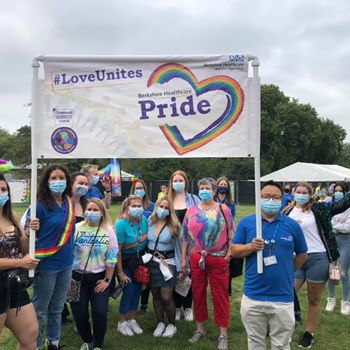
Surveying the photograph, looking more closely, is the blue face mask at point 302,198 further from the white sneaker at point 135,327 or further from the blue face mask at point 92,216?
the white sneaker at point 135,327

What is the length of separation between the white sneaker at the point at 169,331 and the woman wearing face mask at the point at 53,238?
1632mm

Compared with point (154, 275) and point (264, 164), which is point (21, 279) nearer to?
point (154, 275)

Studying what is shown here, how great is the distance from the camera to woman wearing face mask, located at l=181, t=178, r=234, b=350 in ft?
16.8

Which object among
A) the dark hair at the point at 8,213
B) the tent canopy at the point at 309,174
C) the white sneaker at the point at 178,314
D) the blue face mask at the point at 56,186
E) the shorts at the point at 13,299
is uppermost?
the tent canopy at the point at 309,174

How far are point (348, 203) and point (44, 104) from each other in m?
3.68

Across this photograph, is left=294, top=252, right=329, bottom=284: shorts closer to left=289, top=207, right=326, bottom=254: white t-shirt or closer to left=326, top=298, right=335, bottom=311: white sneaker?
left=289, top=207, right=326, bottom=254: white t-shirt

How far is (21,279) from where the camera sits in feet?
11.1

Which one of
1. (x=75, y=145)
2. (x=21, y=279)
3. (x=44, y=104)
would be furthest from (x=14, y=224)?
(x=44, y=104)

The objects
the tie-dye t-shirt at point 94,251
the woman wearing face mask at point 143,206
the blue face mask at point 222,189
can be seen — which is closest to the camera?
the tie-dye t-shirt at point 94,251

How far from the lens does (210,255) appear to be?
5129 mm

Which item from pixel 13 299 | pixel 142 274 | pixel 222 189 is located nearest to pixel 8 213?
pixel 13 299

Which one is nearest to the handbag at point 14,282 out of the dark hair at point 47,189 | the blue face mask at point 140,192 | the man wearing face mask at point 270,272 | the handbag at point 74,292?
the dark hair at point 47,189

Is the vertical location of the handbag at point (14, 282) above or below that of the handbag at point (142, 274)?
above

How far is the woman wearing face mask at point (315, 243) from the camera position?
4980 millimetres
